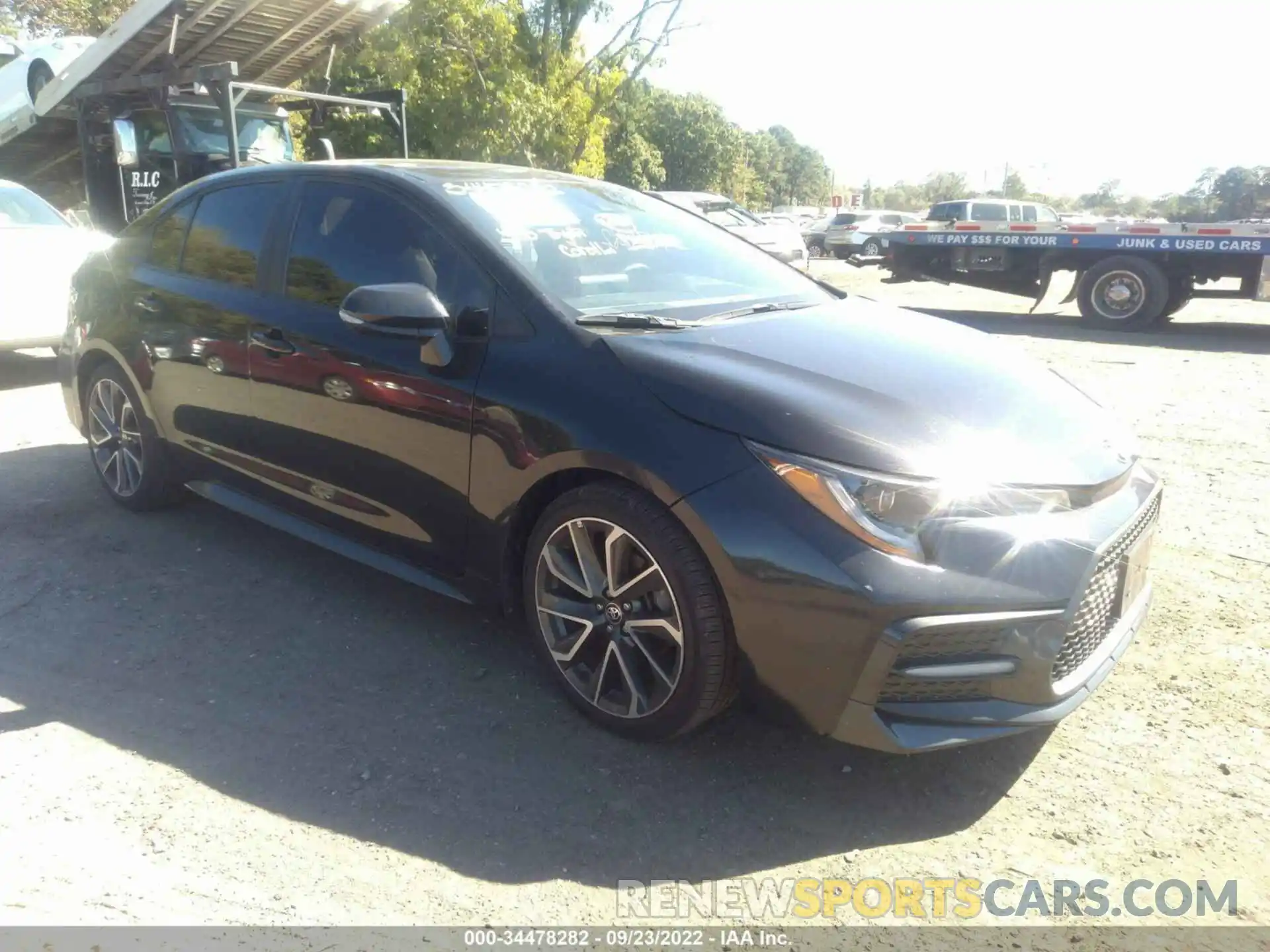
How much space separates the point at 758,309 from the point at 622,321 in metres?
0.65

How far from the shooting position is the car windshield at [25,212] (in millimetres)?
8414

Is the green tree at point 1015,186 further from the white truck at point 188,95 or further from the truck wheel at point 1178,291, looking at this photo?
the white truck at point 188,95

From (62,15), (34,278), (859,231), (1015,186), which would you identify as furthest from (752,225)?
(1015,186)

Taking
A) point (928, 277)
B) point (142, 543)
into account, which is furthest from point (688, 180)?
point (142, 543)

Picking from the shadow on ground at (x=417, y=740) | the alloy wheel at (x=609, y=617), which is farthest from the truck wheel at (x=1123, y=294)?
the alloy wheel at (x=609, y=617)

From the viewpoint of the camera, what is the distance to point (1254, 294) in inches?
478

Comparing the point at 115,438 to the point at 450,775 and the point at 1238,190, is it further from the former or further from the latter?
the point at 1238,190

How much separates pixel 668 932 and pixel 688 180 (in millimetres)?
67457

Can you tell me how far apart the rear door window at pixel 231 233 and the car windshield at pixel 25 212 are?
4990 millimetres

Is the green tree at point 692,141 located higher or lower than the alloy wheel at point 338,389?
higher

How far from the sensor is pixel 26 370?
28.7 feet

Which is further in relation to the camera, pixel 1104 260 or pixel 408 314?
pixel 1104 260

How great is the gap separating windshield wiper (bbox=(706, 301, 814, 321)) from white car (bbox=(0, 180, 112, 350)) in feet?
20.6

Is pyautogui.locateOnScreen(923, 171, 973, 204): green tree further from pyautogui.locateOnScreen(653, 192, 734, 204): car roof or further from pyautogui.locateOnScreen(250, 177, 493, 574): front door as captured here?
pyautogui.locateOnScreen(250, 177, 493, 574): front door
